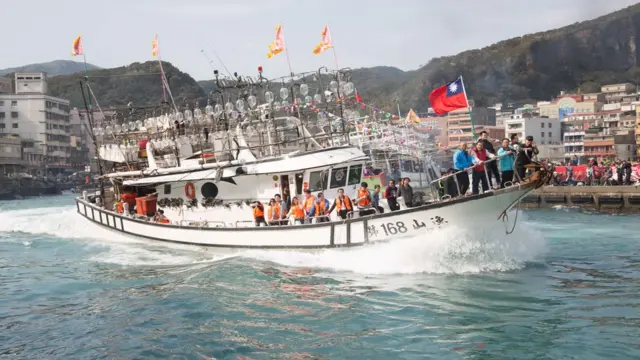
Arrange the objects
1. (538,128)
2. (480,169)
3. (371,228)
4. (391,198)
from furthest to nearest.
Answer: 1. (538,128)
2. (391,198)
3. (371,228)
4. (480,169)

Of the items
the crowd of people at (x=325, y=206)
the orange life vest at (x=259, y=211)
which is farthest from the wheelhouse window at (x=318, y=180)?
the orange life vest at (x=259, y=211)

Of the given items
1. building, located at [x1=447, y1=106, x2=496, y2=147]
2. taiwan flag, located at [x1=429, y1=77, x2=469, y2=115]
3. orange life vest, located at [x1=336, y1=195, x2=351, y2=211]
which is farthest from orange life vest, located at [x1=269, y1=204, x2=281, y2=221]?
building, located at [x1=447, y1=106, x2=496, y2=147]

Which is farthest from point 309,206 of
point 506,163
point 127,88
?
point 127,88

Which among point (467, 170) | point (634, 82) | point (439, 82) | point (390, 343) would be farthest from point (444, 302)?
point (634, 82)

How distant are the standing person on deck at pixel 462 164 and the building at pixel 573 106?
119 meters

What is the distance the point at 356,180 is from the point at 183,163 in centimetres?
710

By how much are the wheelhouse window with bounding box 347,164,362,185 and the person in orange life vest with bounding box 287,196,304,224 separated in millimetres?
2045

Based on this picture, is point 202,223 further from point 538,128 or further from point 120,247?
point 538,128

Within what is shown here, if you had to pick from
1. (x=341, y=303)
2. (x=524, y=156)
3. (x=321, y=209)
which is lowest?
(x=341, y=303)

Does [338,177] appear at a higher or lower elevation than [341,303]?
higher

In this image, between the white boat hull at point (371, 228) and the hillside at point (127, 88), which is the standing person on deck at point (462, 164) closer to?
the white boat hull at point (371, 228)

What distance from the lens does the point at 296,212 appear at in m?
19.5

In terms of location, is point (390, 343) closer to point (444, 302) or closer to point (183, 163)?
point (444, 302)

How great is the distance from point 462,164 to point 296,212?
5.13 m
